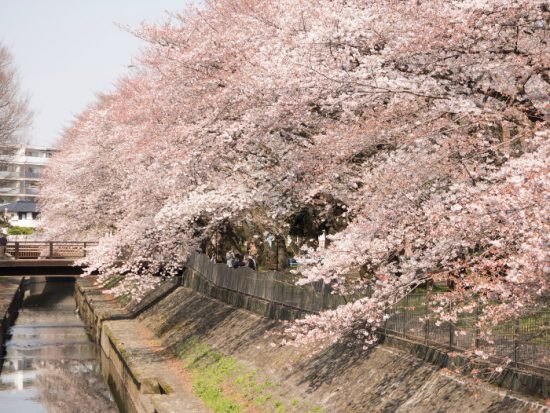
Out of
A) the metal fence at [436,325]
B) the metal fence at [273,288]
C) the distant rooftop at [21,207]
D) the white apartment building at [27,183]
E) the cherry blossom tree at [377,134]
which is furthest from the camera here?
the white apartment building at [27,183]

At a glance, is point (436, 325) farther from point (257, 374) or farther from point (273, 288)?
point (273, 288)

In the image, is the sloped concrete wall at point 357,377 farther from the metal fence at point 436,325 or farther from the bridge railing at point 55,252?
the bridge railing at point 55,252

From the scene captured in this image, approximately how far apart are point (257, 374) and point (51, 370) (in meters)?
16.5

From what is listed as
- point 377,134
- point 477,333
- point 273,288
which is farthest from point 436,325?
point 273,288

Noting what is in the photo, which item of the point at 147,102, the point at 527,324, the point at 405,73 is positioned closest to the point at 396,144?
the point at 405,73

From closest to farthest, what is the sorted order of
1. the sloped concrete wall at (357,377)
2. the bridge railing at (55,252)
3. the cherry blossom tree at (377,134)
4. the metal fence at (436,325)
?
Result: the cherry blossom tree at (377,134), the metal fence at (436,325), the sloped concrete wall at (357,377), the bridge railing at (55,252)

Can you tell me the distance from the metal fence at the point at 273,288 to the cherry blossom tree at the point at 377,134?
200 cm

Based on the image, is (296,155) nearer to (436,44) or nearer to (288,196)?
(288,196)

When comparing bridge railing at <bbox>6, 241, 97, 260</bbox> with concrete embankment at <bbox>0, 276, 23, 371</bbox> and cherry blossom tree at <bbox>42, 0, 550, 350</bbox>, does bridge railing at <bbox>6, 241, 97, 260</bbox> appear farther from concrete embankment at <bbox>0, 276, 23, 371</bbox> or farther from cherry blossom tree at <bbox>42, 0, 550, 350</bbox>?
cherry blossom tree at <bbox>42, 0, 550, 350</bbox>

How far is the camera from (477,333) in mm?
13109

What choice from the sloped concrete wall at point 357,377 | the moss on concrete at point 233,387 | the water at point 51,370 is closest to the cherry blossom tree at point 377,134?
the sloped concrete wall at point 357,377

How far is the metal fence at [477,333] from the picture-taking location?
11758 mm

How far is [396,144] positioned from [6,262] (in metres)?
31.1

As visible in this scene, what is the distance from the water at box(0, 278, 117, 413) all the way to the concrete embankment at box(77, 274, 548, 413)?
1.08 m
